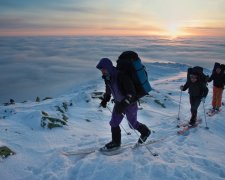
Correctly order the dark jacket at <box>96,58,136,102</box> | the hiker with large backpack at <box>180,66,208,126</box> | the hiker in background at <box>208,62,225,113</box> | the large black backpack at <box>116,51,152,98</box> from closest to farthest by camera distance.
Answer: the dark jacket at <box>96,58,136,102</box>
the large black backpack at <box>116,51,152,98</box>
the hiker with large backpack at <box>180,66,208,126</box>
the hiker in background at <box>208,62,225,113</box>

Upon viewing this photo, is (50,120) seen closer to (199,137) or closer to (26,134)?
(26,134)

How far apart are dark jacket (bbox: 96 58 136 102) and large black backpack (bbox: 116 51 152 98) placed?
169 mm

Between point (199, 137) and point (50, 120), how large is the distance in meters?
4.98

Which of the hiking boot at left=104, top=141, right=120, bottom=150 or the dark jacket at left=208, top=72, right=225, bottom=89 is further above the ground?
the dark jacket at left=208, top=72, right=225, bottom=89

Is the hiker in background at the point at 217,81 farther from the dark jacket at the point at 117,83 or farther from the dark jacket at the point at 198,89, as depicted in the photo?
the dark jacket at the point at 117,83

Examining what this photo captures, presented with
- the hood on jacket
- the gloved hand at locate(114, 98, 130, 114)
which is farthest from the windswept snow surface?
the hood on jacket

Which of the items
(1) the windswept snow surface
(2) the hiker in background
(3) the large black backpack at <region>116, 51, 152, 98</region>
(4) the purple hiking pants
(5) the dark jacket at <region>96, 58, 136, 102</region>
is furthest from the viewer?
(2) the hiker in background

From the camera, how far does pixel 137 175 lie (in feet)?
18.1

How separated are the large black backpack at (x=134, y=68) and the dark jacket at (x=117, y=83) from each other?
169 millimetres

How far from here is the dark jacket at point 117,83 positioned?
5.77 metres

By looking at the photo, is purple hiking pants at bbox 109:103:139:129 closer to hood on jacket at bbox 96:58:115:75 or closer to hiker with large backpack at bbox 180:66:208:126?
hood on jacket at bbox 96:58:115:75

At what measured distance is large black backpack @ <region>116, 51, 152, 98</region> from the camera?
5.88 meters

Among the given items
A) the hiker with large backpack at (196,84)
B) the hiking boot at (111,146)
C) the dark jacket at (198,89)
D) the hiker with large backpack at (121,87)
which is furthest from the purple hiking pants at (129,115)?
the dark jacket at (198,89)

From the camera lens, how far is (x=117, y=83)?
5973mm
